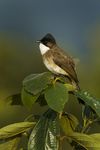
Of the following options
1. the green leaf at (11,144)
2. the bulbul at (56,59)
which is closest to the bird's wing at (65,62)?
the bulbul at (56,59)

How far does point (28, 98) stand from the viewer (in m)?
1.84

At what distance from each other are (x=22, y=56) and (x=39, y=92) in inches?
473

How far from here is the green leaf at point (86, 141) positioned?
1.72 metres

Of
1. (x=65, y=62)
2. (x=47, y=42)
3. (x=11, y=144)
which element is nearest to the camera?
(x=11, y=144)

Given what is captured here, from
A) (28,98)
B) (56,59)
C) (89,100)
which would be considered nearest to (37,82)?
(28,98)

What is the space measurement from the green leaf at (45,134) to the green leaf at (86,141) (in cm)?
6

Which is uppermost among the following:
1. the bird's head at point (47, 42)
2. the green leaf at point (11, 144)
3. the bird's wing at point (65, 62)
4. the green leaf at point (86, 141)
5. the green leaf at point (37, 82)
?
the bird's head at point (47, 42)

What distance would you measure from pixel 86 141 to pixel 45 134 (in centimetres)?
11

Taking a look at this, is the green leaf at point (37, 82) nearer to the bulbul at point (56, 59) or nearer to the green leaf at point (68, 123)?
the green leaf at point (68, 123)

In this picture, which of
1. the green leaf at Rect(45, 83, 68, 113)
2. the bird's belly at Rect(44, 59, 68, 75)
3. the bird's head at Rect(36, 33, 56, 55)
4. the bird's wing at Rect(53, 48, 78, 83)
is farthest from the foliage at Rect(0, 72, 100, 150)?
the bird's belly at Rect(44, 59, 68, 75)

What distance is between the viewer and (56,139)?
1.74m

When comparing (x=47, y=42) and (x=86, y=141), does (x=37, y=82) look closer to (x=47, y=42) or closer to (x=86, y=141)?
(x=86, y=141)

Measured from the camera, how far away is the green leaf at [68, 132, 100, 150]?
5.65ft

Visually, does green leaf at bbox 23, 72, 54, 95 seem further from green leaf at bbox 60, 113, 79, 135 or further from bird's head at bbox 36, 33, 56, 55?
bird's head at bbox 36, 33, 56, 55
